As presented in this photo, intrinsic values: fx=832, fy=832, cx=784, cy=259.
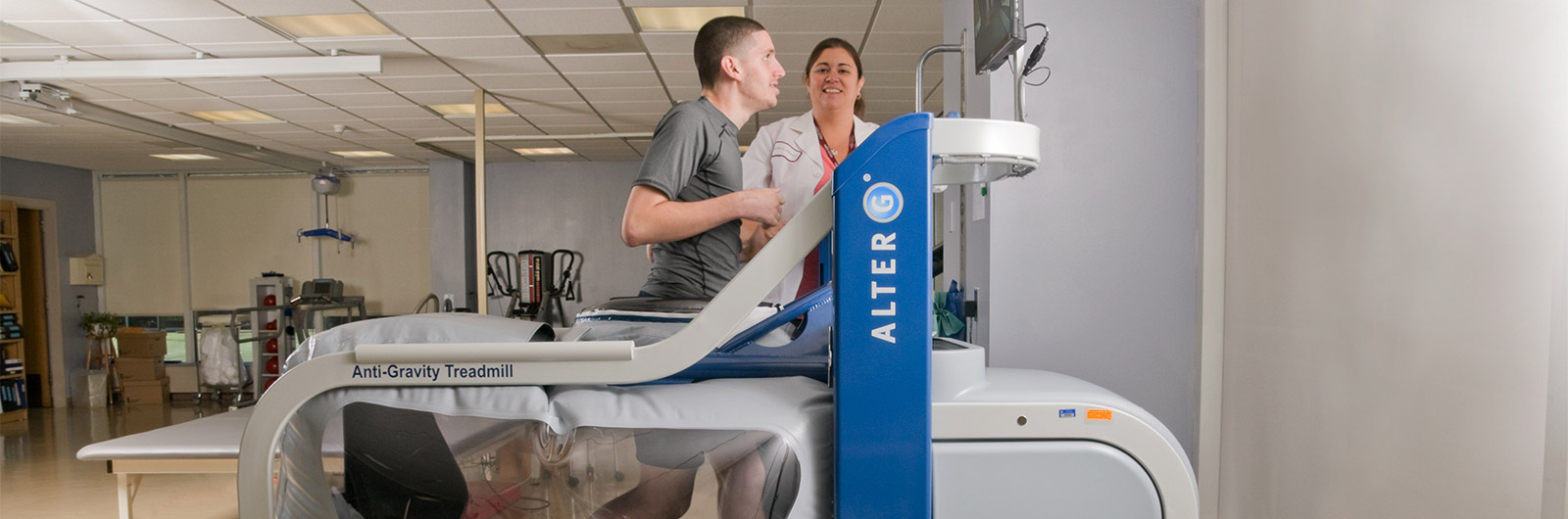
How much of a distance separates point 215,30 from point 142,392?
6000mm

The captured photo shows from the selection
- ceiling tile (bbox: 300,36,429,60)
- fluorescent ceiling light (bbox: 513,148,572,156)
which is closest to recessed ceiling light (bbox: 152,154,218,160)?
fluorescent ceiling light (bbox: 513,148,572,156)

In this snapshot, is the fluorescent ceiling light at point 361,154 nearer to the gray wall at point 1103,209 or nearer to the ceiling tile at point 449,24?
the ceiling tile at point 449,24

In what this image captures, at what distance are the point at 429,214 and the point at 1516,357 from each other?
11.0 metres

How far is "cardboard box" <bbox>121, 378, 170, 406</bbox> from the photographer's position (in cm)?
880

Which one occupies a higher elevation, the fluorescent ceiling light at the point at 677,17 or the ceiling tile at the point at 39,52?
the fluorescent ceiling light at the point at 677,17

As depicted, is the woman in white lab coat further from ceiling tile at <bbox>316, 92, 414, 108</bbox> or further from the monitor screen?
ceiling tile at <bbox>316, 92, 414, 108</bbox>

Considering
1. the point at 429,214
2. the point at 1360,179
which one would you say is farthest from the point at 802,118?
the point at 429,214

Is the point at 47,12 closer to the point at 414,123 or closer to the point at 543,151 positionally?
the point at 414,123

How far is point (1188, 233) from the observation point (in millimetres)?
2658

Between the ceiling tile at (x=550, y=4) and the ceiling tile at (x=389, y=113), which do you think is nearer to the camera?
the ceiling tile at (x=550, y=4)

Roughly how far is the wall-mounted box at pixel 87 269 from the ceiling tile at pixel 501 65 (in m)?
6.82

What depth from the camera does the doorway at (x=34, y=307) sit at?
878 centimetres

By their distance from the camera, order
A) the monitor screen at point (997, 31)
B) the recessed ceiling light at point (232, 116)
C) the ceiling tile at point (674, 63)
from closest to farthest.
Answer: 1. the monitor screen at point (997, 31)
2. the ceiling tile at point (674, 63)
3. the recessed ceiling light at point (232, 116)

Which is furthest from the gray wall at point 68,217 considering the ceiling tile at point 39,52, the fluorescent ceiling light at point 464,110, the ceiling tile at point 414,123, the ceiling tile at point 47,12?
the ceiling tile at point 47,12
